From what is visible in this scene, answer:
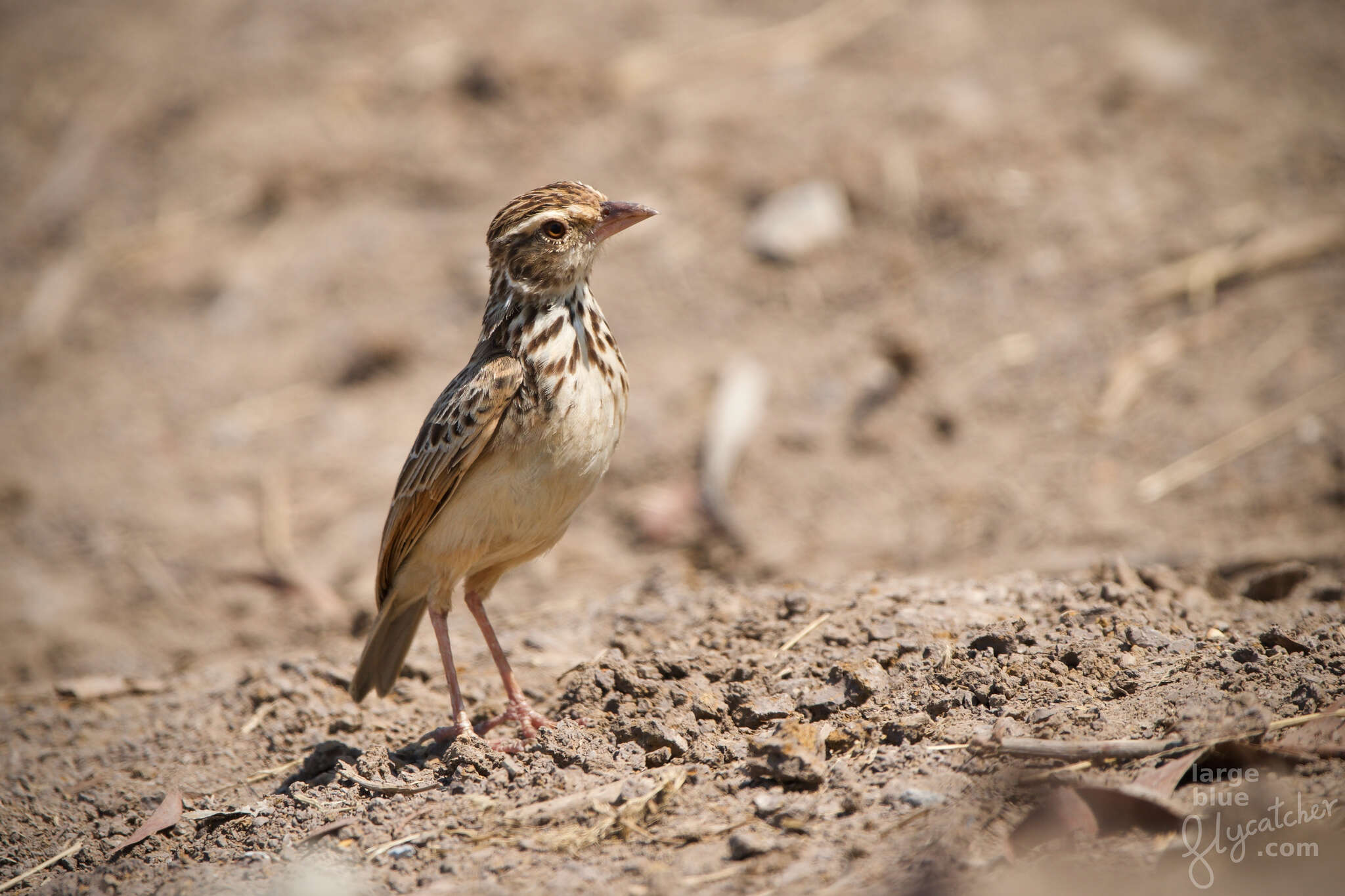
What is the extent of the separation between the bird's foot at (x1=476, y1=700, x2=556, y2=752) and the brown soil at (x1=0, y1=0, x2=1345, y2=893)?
172mm

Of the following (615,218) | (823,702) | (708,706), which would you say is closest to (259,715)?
(708,706)

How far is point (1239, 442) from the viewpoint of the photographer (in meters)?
8.03

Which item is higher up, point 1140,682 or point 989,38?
point 989,38

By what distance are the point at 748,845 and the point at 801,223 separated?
738 centimetres

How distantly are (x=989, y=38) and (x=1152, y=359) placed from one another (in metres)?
4.39

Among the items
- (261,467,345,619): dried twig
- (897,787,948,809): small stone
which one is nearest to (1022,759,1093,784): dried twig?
(897,787,948,809): small stone

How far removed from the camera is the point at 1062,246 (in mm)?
9656

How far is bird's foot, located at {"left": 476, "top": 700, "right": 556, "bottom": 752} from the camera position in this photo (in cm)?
528

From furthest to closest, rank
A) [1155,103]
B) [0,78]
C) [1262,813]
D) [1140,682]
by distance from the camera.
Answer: [0,78], [1155,103], [1140,682], [1262,813]

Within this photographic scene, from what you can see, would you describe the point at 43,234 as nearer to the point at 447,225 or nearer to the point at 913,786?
the point at 447,225

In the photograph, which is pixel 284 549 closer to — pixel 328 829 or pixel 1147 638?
pixel 328 829

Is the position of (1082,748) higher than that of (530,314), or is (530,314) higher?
(530,314)

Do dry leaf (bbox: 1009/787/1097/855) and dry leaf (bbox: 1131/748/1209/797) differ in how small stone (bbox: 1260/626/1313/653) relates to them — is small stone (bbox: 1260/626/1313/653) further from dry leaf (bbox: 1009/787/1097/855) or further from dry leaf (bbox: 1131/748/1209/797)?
dry leaf (bbox: 1009/787/1097/855)

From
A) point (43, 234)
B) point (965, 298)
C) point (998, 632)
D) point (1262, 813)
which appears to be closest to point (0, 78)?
point (43, 234)
